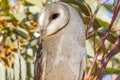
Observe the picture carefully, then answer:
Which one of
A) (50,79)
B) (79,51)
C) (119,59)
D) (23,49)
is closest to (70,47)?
(79,51)

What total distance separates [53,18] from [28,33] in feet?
2.48

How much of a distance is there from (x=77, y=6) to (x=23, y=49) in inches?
12.2

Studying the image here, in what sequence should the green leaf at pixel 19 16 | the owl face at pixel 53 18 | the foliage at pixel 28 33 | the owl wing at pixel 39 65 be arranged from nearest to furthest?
the owl face at pixel 53 18
the owl wing at pixel 39 65
the foliage at pixel 28 33
the green leaf at pixel 19 16

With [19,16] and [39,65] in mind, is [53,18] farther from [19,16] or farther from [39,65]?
[19,16]

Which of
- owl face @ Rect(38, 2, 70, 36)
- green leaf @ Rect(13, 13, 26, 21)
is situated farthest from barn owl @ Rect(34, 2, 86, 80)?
green leaf @ Rect(13, 13, 26, 21)

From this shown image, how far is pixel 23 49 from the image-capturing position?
1.54 m

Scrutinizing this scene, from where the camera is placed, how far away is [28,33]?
1702 mm

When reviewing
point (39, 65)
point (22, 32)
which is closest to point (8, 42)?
point (22, 32)

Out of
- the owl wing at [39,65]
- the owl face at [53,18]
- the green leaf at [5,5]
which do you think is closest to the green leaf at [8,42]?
the green leaf at [5,5]

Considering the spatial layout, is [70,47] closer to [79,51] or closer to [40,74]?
[79,51]

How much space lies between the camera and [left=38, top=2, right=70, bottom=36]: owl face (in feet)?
3.03

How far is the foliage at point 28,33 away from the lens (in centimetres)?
128

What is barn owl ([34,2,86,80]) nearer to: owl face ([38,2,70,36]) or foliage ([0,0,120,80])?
owl face ([38,2,70,36])

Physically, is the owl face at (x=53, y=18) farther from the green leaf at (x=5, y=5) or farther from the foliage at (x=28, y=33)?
the green leaf at (x=5, y=5)
